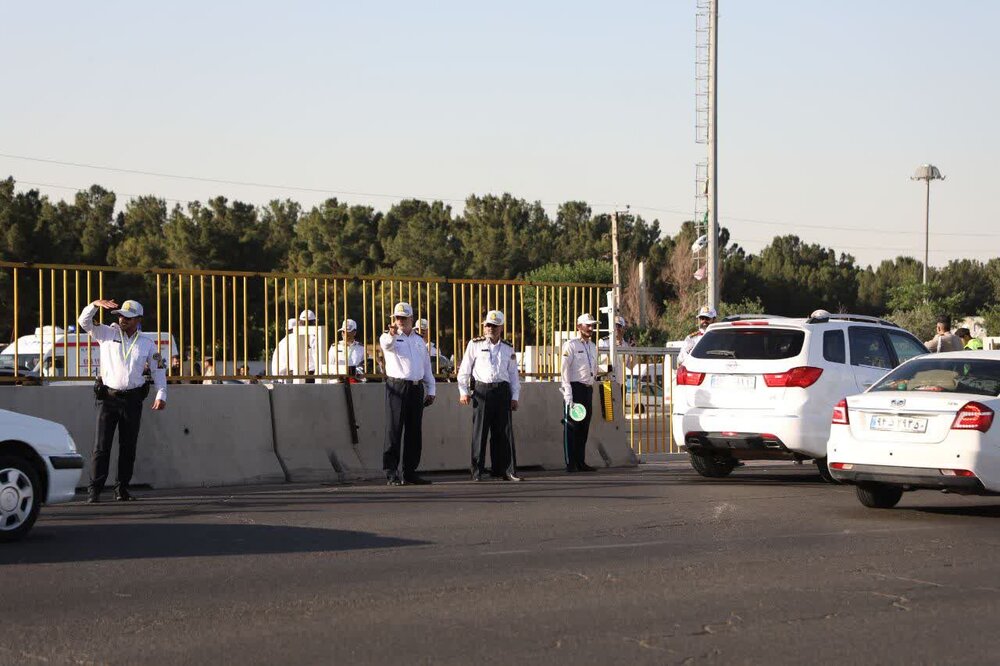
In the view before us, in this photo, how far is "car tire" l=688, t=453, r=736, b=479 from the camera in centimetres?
1641

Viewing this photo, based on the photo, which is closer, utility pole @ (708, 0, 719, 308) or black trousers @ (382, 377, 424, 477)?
black trousers @ (382, 377, 424, 477)

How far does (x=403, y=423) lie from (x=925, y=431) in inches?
228

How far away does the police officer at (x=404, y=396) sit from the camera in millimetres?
15375

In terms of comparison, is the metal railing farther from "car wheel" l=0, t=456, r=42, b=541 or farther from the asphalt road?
"car wheel" l=0, t=456, r=42, b=541

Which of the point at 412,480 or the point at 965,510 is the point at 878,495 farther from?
the point at 412,480

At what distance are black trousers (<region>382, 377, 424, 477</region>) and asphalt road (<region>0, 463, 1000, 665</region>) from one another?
177cm

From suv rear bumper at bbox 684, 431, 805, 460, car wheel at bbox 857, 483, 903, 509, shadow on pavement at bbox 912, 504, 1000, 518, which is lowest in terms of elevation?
shadow on pavement at bbox 912, 504, 1000, 518

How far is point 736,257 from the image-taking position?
92.9 m

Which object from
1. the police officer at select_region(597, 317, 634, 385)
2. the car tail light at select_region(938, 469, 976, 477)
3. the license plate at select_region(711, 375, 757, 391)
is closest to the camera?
the car tail light at select_region(938, 469, 976, 477)

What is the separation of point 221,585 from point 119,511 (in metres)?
4.53

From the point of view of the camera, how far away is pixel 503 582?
8586mm

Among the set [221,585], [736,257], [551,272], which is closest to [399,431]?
[221,585]

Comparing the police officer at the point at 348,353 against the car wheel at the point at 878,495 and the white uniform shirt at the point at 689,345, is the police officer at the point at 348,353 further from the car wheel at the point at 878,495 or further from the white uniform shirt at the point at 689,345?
the car wheel at the point at 878,495

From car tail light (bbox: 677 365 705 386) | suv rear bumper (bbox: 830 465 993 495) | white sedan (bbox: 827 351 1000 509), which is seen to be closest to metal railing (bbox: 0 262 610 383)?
car tail light (bbox: 677 365 705 386)
